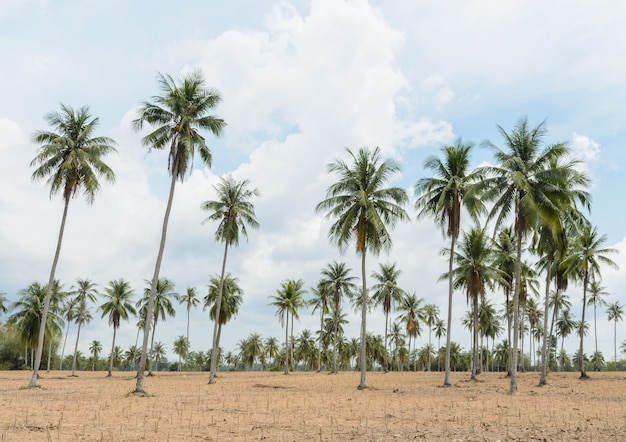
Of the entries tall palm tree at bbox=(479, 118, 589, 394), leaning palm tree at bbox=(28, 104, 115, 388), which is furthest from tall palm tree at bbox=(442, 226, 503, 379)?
leaning palm tree at bbox=(28, 104, 115, 388)

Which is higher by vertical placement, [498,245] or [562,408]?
[498,245]

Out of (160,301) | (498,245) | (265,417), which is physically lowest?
(265,417)

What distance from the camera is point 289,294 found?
5706cm

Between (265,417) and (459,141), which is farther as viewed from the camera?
(459,141)

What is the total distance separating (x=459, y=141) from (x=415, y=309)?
3402 centimetres

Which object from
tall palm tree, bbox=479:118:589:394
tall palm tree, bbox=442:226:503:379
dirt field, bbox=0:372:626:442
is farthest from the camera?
tall palm tree, bbox=442:226:503:379

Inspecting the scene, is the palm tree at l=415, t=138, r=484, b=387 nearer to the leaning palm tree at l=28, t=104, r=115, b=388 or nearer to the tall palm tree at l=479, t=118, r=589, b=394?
the tall palm tree at l=479, t=118, r=589, b=394

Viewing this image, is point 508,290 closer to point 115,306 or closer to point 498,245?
point 498,245

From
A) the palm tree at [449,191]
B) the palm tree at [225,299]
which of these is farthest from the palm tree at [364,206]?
the palm tree at [225,299]

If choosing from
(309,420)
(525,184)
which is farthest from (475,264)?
(309,420)

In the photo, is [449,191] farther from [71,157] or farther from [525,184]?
[71,157]

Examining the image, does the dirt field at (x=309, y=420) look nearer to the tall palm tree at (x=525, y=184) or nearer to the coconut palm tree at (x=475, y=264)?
the tall palm tree at (x=525, y=184)

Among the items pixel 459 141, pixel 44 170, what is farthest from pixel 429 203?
pixel 44 170

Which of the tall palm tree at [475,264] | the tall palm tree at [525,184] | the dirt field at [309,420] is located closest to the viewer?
the dirt field at [309,420]
